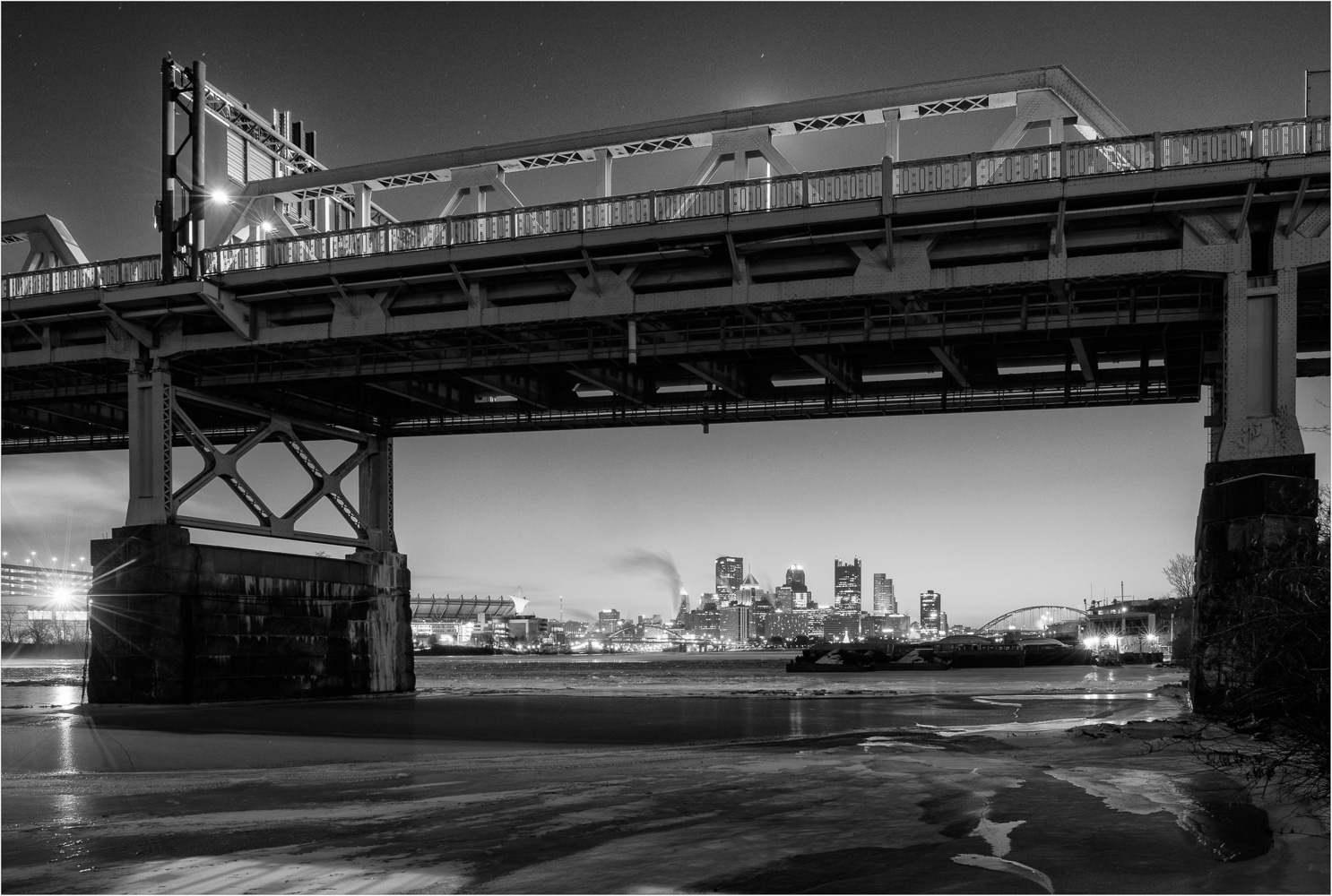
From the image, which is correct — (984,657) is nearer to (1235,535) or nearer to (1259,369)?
(1259,369)

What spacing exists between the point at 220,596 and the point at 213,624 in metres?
0.87

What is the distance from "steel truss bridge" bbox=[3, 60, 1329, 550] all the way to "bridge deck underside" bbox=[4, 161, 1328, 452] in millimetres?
95

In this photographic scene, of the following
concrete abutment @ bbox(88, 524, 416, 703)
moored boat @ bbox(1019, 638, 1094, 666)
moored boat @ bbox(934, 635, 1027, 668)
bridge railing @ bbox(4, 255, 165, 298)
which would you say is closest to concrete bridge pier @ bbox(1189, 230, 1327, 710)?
concrete abutment @ bbox(88, 524, 416, 703)

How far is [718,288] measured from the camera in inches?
1216

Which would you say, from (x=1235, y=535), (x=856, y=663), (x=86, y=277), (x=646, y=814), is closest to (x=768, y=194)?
(x=1235, y=535)

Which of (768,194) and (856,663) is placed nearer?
(768,194)

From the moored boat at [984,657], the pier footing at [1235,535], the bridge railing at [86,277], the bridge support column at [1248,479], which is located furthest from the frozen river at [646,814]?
the moored boat at [984,657]

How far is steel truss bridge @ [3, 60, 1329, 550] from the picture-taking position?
26797 millimetres

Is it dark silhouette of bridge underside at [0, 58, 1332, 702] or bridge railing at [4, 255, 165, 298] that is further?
bridge railing at [4, 255, 165, 298]

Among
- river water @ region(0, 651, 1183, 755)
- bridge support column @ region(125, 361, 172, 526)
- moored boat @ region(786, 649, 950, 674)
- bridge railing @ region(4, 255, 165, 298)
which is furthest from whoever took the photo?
moored boat @ region(786, 649, 950, 674)

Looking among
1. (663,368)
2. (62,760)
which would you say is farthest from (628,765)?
(663,368)

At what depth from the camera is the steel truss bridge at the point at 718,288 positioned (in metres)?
26.8

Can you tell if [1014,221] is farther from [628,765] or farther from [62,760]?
[62,760]

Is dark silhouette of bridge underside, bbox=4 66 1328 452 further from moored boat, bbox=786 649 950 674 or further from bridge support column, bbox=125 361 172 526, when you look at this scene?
moored boat, bbox=786 649 950 674
